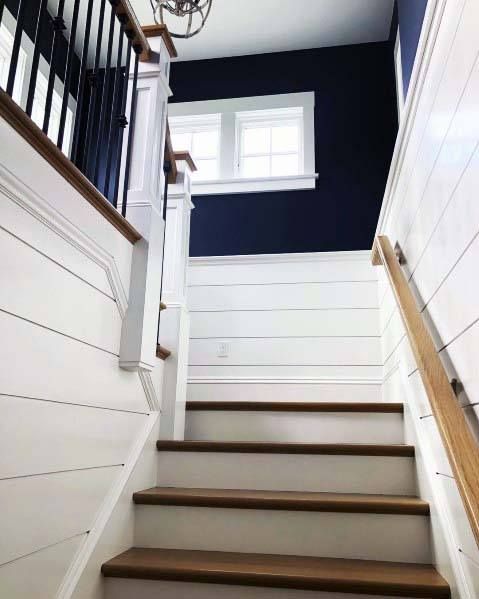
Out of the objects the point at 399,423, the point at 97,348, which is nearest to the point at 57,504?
the point at 97,348

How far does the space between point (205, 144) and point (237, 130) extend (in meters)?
0.29

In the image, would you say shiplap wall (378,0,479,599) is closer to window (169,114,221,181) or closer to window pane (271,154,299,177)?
window pane (271,154,299,177)

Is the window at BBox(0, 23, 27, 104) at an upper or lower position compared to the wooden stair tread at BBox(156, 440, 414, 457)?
upper

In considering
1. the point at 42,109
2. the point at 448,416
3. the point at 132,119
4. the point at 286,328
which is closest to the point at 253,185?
the point at 286,328

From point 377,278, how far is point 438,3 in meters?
2.09

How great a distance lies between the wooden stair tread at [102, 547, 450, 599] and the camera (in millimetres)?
1477

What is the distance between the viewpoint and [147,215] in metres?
1.95

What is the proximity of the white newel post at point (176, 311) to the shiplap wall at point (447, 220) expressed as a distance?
3.24ft

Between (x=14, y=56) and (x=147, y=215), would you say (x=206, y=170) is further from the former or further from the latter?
(x=14, y=56)

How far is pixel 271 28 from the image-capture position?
4.11 metres

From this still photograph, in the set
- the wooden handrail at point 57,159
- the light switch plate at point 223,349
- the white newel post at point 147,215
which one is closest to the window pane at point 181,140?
the light switch plate at point 223,349

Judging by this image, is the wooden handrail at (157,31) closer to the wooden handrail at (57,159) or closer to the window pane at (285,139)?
the wooden handrail at (57,159)

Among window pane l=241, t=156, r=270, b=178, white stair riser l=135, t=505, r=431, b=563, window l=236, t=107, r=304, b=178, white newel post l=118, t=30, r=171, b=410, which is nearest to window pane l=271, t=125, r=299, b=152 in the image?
window l=236, t=107, r=304, b=178

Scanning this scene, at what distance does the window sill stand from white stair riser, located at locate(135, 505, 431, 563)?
2.62 metres
